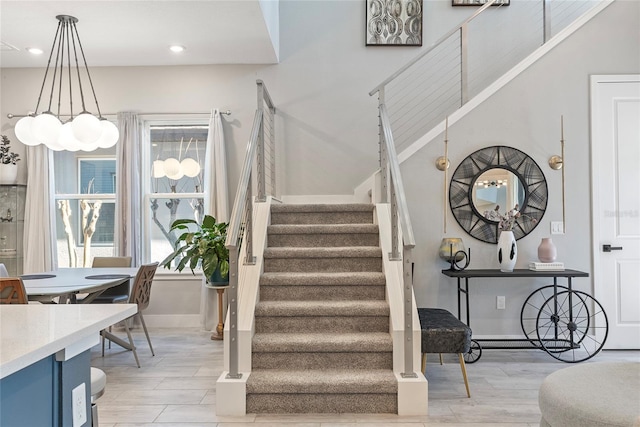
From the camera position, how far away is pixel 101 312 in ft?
4.83

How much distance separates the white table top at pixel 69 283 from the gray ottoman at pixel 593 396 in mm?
3114

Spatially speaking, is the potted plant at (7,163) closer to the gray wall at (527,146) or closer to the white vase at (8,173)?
the white vase at (8,173)

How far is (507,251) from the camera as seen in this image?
4.14m

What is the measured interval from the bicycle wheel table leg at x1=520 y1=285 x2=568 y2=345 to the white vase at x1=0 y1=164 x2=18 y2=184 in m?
5.65

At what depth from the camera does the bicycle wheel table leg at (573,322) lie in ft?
13.8

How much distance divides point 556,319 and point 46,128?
4.52 metres

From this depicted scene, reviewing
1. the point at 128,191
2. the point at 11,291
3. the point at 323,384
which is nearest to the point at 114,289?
the point at 128,191

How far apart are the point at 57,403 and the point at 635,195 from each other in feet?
16.3

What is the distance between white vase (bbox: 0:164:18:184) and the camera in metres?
5.19

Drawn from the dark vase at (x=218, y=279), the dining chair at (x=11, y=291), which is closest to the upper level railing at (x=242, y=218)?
the dark vase at (x=218, y=279)

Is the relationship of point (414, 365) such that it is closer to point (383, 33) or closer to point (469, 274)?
point (469, 274)

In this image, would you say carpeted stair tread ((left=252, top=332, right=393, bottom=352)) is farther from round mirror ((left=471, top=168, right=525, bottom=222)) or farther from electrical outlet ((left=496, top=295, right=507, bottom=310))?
round mirror ((left=471, top=168, right=525, bottom=222))

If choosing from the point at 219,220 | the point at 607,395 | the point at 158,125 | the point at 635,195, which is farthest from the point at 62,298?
the point at 635,195

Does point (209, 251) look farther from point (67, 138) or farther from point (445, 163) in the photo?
point (445, 163)
